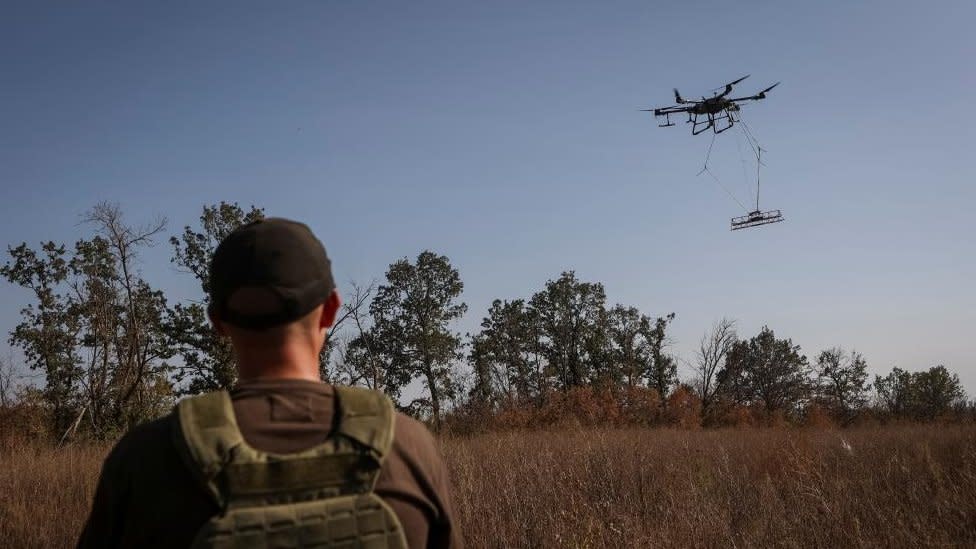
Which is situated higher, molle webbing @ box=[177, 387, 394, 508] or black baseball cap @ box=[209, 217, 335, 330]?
black baseball cap @ box=[209, 217, 335, 330]

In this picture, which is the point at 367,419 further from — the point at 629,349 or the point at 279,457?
the point at 629,349

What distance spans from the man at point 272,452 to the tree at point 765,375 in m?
47.5

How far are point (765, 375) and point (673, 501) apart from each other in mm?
56426

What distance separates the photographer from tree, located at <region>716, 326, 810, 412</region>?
47969 millimetres

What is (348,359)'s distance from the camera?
3912 cm

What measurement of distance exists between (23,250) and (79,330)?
4924 millimetres

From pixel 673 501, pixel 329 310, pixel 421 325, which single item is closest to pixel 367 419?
pixel 329 310

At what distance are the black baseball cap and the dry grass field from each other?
4.10 m

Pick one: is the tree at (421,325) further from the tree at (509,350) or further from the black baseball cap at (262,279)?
the black baseball cap at (262,279)

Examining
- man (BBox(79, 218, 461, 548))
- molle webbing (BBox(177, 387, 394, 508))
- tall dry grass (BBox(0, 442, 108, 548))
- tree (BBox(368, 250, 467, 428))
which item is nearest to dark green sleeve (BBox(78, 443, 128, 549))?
man (BBox(79, 218, 461, 548))

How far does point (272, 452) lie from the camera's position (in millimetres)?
1467

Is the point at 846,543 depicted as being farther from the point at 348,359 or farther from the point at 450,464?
the point at 348,359

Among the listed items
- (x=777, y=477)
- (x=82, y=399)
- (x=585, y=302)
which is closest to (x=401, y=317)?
(x=585, y=302)

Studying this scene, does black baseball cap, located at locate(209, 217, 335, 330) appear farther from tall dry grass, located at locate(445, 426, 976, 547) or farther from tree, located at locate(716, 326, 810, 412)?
tree, located at locate(716, 326, 810, 412)
